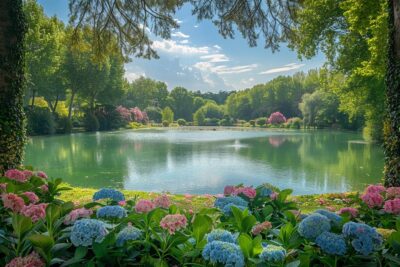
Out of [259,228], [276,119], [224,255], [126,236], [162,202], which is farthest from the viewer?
[276,119]

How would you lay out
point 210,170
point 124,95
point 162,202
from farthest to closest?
point 124,95 → point 210,170 → point 162,202

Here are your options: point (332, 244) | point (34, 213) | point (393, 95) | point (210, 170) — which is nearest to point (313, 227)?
point (332, 244)

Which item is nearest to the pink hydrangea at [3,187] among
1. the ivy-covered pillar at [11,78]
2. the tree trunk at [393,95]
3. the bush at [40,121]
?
the ivy-covered pillar at [11,78]

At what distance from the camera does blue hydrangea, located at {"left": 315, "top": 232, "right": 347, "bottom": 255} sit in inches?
57.4

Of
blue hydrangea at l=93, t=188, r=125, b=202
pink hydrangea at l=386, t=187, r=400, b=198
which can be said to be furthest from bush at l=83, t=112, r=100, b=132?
pink hydrangea at l=386, t=187, r=400, b=198

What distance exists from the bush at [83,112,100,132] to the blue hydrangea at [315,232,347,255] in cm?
3906

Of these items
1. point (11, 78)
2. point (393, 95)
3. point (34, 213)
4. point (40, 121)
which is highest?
point (11, 78)

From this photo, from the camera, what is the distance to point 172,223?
63.2 inches

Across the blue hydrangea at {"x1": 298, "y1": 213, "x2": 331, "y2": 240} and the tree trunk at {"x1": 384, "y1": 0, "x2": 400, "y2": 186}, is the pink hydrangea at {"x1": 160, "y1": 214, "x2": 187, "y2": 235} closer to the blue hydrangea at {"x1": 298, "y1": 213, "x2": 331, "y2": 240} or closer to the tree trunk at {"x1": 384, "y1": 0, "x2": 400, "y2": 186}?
the blue hydrangea at {"x1": 298, "y1": 213, "x2": 331, "y2": 240}

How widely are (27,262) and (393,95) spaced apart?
16.5 ft

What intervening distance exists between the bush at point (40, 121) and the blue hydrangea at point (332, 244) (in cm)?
3139

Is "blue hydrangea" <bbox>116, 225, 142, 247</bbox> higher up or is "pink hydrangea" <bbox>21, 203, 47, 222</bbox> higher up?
"pink hydrangea" <bbox>21, 203, 47, 222</bbox>

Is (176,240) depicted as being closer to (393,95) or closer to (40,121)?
(393,95)

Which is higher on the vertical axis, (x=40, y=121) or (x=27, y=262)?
(x=40, y=121)
